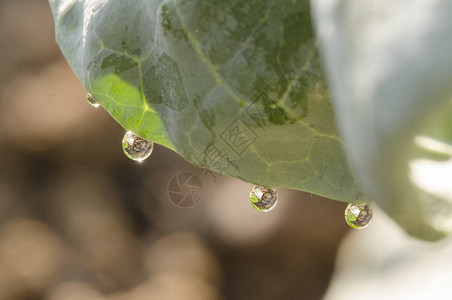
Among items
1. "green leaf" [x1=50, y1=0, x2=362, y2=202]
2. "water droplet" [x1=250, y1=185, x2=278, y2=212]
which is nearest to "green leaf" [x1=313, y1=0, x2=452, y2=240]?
"green leaf" [x1=50, y1=0, x2=362, y2=202]

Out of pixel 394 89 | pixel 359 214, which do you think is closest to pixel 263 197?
pixel 359 214

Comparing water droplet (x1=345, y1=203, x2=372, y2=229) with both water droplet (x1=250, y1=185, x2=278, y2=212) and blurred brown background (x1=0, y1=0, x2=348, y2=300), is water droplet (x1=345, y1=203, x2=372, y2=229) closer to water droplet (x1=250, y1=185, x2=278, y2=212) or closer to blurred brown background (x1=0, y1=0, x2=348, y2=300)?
water droplet (x1=250, y1=185, x2=278, y2=212)

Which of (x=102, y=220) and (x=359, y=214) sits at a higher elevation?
(x=359, y=214)

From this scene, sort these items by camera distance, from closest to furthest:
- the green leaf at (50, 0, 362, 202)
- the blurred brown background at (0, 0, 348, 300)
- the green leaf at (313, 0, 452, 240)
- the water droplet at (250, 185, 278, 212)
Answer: the green leaf at (313, 0, 452, 240) → the green leaf at (50, 0, 362, 202) → the water droplet at (250, 185, 278, 212) → the blurred brown background at (0, 0, 348, 300)

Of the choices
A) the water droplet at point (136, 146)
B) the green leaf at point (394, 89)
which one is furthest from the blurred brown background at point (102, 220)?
the green leaf at point (394, 89)

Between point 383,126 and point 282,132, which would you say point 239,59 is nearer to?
point 282,132

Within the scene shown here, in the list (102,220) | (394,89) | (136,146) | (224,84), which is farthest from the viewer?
(102,220)

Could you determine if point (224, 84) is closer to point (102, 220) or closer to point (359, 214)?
point (359, 214)

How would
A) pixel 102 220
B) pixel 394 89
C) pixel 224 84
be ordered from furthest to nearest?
1. pixel 102 220
2. pixel 224 84
3. pixel 394 89
